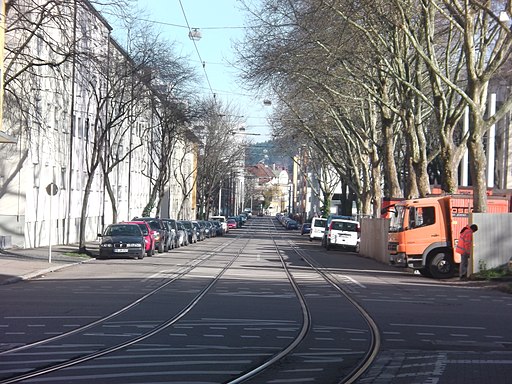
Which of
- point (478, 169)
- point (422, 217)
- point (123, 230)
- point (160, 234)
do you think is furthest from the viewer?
point (160, 234)

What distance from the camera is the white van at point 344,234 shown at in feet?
178

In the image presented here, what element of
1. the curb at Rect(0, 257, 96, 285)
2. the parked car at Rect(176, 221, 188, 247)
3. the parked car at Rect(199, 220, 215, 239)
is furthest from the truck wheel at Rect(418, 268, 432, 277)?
the parked car at Rect(199, 220, 215, 239)

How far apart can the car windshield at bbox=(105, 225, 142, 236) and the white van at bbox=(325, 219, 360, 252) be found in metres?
18.8

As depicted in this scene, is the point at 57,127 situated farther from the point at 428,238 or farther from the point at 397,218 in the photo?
the point at 428,238

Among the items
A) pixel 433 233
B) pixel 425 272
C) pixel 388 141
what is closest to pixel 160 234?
pixel 388 141

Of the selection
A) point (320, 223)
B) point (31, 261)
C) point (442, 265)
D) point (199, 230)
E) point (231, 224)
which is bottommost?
point (31, 261)

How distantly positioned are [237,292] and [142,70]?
2373cm

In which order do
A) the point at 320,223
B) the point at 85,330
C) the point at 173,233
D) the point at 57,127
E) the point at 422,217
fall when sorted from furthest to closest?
the point at 320,223 → the point at 173,233 → the point at 57,127 → the point at 422,217 → the point at 85,330

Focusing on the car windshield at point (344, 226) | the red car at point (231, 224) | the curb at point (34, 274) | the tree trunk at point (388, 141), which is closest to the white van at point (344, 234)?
the car windshield at point (344, 226)

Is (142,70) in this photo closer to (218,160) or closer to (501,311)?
(501,311)

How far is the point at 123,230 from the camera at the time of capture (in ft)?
125

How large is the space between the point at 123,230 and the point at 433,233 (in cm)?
1412

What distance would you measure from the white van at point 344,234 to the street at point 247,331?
27.5 meters

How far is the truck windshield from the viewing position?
106 ft
